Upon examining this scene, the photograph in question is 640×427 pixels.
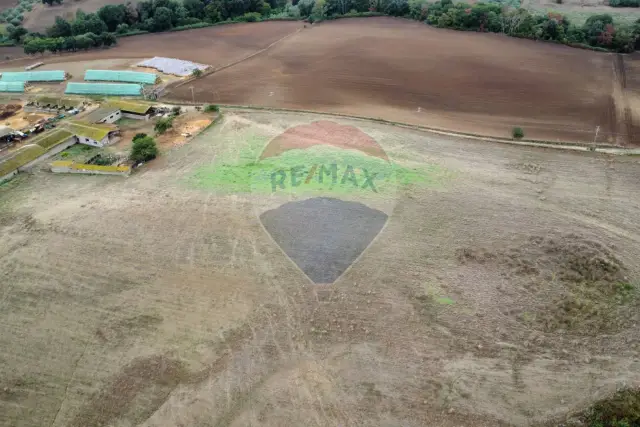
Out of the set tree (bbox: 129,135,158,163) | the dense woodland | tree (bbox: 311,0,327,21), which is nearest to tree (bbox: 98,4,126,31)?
the dense woodland

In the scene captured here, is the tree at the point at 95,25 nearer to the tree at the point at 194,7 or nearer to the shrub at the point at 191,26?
the shrub at the point at 191,26

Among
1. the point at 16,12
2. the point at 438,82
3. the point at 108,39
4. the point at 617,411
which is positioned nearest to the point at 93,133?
the point at 108,39

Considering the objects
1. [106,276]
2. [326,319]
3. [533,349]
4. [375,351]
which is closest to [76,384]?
[106,276]

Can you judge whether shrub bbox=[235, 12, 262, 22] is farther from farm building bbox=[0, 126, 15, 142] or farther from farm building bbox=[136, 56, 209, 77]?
farm building bbox=[0, 126, 15, 142]

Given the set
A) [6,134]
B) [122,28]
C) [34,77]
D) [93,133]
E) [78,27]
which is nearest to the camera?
[6,134]

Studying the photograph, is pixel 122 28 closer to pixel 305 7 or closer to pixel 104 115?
pixel 305 7

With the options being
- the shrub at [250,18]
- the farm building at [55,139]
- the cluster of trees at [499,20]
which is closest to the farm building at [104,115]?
the farm building at [55,139]
